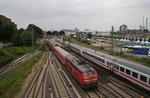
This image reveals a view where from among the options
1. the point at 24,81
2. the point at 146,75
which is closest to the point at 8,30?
the point at 24,81

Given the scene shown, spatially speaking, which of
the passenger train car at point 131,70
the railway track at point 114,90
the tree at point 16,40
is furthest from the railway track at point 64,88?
the tree at point 16,40

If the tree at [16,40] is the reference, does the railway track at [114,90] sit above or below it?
below

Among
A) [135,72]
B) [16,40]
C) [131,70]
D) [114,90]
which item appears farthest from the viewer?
[16,40]

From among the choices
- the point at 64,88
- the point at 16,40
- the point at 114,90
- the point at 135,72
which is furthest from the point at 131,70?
the point at 16,40

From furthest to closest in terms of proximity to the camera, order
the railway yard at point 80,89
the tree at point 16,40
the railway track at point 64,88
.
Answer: the tree at point 16,40, the railway track at point 64,88, the railway yard at point 80,89

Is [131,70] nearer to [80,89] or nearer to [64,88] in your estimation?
[80,89]

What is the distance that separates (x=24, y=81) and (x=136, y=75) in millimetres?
16745

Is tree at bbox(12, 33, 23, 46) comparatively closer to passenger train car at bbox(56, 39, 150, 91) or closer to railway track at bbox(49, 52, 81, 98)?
railway track at bbox(49, 52, 81, 98)

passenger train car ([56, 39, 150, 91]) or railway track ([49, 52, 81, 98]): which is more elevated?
passenger train car ([56, 39, 150, 91])

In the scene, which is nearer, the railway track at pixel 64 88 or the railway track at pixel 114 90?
the railway track at pixel 114 90

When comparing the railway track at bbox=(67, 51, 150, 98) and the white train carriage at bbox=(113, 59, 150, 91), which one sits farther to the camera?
the railway track at bbox=(67, 51, 150, 98)

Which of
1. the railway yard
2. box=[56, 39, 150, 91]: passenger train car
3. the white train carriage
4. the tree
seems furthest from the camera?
the tree

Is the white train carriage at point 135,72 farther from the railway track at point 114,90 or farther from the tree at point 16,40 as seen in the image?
the tree at point 16,40

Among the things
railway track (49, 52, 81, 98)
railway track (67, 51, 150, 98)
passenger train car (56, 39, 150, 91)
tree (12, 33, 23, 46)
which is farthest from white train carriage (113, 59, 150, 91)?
tree (12, 33, 23, 46)
